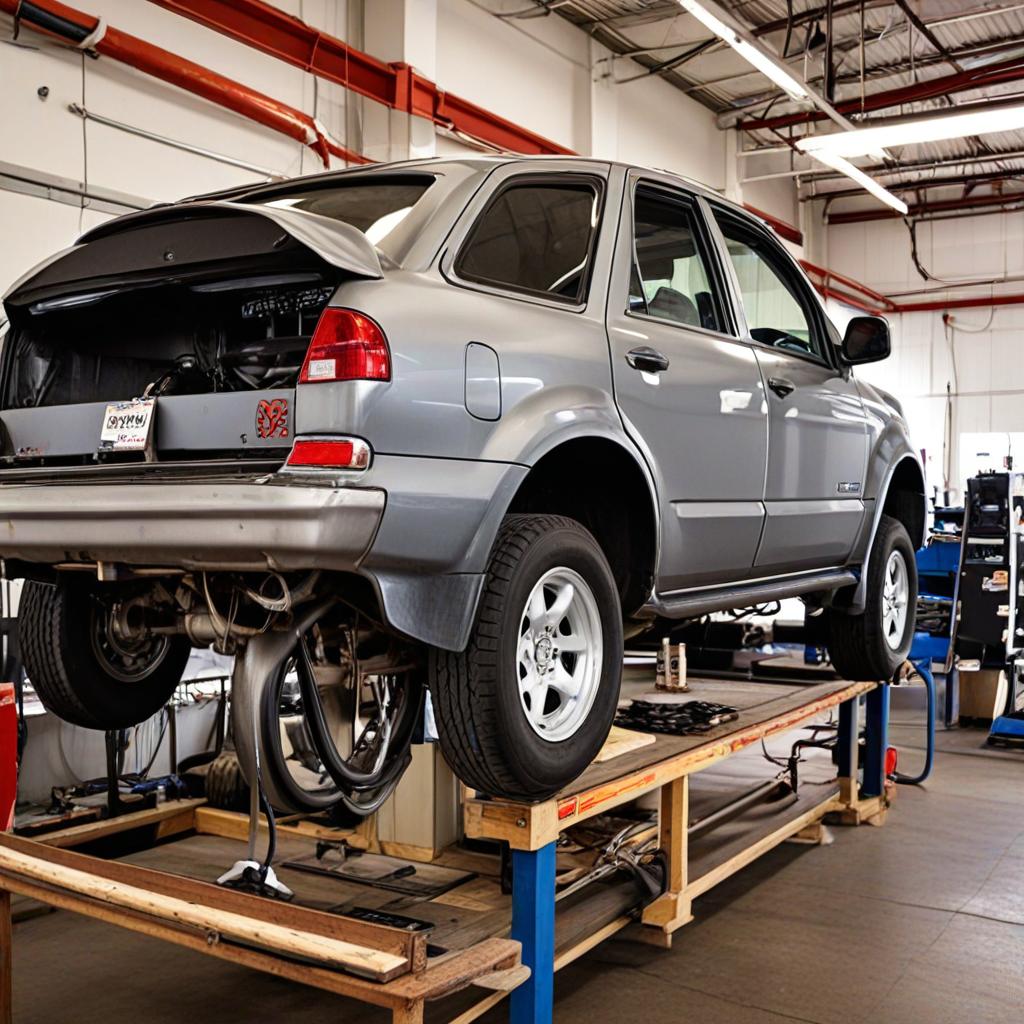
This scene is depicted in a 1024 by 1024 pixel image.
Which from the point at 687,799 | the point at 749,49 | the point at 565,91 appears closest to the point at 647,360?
the point at 687,799


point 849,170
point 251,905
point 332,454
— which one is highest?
point 849,170

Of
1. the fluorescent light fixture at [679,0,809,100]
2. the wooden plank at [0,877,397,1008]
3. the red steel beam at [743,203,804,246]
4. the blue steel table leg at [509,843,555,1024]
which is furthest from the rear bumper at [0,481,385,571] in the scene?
the red steel beam at [743,203,804,246]

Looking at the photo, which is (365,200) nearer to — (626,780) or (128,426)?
(128,426)

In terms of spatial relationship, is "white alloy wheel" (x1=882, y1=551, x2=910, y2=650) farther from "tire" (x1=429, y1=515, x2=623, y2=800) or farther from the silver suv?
"tire" (x1=429, y1=515, x2=623, y2=800)

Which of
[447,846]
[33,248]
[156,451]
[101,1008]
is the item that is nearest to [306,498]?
[156,451]

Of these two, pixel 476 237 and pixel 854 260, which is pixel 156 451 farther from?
pixel 854 260

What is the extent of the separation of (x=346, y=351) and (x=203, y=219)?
0.54 m

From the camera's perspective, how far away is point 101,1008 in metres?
3.60

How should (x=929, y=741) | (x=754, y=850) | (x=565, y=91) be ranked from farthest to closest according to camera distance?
(x=565, y=91), (x=929, y=741), (x=754, y=850)

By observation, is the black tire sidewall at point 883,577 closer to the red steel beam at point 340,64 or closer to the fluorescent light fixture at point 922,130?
the fluorescent light fixture at point 922,130

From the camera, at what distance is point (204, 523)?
222 cm

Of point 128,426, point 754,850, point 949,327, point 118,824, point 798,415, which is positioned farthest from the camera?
point 949,327

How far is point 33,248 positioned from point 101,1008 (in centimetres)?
381

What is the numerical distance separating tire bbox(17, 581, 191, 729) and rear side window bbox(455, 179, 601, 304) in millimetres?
1432
